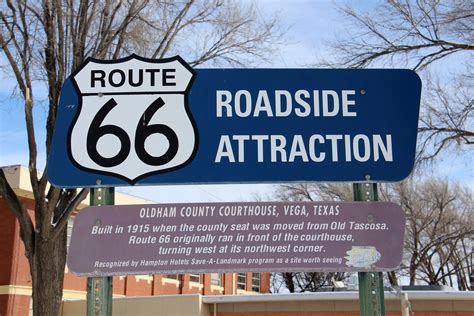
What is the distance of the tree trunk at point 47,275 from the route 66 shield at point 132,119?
1079cm

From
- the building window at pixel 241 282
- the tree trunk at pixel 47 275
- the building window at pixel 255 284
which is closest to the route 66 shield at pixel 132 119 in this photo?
the tree trunk at pixel 47 275

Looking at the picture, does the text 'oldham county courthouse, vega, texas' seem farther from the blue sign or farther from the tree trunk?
the blue sign

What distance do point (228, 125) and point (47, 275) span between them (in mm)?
11101

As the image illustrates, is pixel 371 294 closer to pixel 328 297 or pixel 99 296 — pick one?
pixel 99 296

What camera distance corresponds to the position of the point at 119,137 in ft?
14.0

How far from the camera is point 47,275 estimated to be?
46.6 feet

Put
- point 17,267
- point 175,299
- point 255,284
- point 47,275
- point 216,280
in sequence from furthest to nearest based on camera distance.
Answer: point 255,284, point 216,280, point 17,267, point 175,299, point 47,275

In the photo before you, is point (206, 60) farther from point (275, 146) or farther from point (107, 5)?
point (275, 146)

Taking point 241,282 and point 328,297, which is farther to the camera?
point 241,282

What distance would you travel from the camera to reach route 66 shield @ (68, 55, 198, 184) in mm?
4211

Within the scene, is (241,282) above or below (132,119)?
above

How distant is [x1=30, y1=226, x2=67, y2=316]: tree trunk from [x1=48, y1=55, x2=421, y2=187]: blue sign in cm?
1071

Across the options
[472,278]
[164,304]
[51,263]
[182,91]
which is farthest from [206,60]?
[472,278]

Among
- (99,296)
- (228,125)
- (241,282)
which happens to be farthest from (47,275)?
(241,282)
